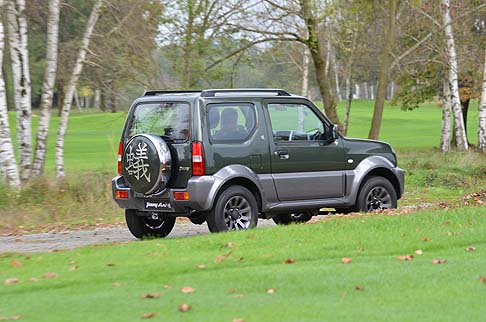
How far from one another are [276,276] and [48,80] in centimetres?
1312

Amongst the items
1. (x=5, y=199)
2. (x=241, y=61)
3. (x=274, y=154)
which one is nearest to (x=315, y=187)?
(x=274, y=154)

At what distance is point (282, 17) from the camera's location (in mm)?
26578

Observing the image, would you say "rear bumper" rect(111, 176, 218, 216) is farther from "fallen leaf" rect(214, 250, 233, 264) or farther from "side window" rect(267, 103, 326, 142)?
"fallen leaf" rect(214, 250, 233, 264)

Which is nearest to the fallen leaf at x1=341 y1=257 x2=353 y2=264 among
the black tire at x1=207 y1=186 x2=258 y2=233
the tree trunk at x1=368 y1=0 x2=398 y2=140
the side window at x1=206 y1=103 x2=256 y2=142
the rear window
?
the black tire at x1=207 y1=186 x2=258 y2=233

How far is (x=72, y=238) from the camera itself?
13.6 meters

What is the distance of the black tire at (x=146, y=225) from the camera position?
521 inches

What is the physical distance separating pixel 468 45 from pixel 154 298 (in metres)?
33.1

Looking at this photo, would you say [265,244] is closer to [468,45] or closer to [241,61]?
[241,61]

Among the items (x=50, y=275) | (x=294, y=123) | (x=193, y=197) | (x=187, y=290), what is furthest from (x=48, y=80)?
(x=187, y=290)

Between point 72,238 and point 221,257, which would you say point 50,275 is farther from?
point 72,238

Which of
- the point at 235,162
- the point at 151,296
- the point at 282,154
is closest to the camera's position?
the point at 151,296

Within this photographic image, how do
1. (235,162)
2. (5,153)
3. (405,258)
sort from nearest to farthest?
(405,258)
(235,162)
(5,153)

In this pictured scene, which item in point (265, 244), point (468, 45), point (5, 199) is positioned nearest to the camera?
point (265, 244)

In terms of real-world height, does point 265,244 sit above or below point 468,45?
below
